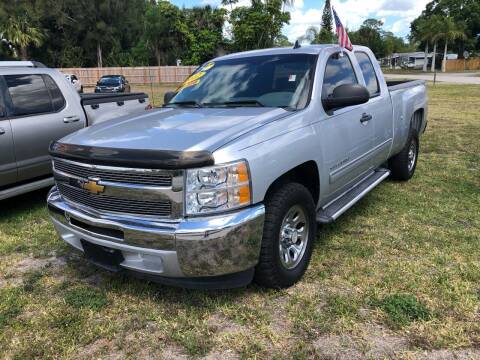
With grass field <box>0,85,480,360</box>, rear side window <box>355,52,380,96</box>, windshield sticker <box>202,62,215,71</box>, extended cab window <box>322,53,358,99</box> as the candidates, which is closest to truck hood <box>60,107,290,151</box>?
extended cab window <box>322,53,358,99</box>

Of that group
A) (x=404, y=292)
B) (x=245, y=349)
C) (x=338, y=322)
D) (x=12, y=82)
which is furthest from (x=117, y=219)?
(x=12, y=82)

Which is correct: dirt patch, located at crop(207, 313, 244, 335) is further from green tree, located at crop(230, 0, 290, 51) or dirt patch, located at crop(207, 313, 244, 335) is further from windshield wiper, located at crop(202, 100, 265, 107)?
green tree, located at crop(230, 0, 290, 51)

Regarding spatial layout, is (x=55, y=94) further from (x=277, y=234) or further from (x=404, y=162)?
(x=404, y=162)

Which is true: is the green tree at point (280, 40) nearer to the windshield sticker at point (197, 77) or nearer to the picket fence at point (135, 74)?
the picket fence at point (135, 74)

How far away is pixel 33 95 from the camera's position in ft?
18.0

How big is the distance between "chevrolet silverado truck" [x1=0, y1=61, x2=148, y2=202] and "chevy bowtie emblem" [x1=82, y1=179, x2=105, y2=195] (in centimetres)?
206

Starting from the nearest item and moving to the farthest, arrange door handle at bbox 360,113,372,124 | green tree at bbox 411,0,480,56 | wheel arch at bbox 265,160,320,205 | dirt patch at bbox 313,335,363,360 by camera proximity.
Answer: dirt patch at bbox 313,335,363,360
wheel arch at bbox 265,160,320,205
door handle at bbox 360,113,372,124
green tree at bbox 411,0,480,56

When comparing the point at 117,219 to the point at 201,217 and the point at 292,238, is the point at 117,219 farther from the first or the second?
the point at 292,238

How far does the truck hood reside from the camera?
2.94 m

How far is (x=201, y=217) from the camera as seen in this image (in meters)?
2.85

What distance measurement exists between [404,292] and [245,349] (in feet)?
4.34

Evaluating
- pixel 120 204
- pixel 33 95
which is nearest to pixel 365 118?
pixel 120 204

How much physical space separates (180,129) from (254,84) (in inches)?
44.0

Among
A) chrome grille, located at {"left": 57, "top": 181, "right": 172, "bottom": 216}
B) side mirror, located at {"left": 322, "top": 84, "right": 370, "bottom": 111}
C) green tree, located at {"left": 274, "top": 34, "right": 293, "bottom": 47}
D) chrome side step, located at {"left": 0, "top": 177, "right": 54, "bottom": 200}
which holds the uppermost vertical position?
green tree, located at {"left": 274, "top": 34, "right": 293, "bottom": 47}
